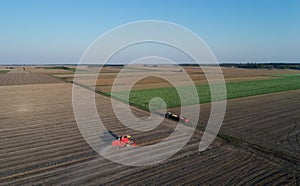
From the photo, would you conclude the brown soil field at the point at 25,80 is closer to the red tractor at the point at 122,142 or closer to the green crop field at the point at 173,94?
the green crop field at the point at 173,94

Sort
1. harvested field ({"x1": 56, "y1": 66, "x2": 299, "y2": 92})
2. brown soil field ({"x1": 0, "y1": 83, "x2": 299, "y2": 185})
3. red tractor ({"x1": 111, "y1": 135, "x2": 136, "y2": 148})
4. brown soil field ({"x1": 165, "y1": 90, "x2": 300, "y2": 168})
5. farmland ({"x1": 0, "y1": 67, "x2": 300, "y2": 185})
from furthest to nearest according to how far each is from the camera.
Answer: harvested field ({"x1": 56, "y1": 66, "x2": 299, "y2": 92})
brown soil field ({"x1": 165, "y1": 90, "x2": 300, "y2": 168})
red tractor ({"x1": 111, "y1": 135, "x2": 136, "y2": 148})
farmland ({"x1": 0, "y1": 67, "x2": 300, "y2": 185})
brown soil field ({"x1": 0, "y1": 83, "x2": 299, "y2": 185})

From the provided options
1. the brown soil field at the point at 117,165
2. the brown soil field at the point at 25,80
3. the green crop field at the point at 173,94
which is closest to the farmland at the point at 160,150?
the brown soil field at the point at 117,165

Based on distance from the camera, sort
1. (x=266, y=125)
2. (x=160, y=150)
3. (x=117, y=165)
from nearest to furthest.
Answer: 1. (x=117, y=165)
2. (x=160, y=150)
3. (x=266, y=125)

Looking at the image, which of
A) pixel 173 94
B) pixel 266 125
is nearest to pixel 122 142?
pixel 266 125

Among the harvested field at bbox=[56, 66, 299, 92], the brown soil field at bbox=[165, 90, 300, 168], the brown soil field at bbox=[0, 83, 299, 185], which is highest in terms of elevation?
the harvested field at bbox=[56, 66, 299, 92]

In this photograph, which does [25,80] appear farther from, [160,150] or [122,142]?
[160,150]

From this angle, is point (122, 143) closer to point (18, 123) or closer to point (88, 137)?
point (88, 137)

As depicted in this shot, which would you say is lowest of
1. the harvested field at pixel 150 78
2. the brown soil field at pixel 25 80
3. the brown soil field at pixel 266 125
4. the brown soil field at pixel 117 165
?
the brown soil field at pixel 117 165

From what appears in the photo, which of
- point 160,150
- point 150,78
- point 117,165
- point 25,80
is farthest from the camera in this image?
point 150,78

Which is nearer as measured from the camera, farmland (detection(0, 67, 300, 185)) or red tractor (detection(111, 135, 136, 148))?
farmland (detection(0, 67, 300, 185))

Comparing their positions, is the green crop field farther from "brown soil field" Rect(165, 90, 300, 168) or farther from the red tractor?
the red tractor

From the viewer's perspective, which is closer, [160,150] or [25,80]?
[160,150]

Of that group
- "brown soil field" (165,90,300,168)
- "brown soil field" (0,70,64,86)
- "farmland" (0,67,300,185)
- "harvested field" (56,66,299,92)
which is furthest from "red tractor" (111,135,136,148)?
"brown soil field" (0,70,64,86)
